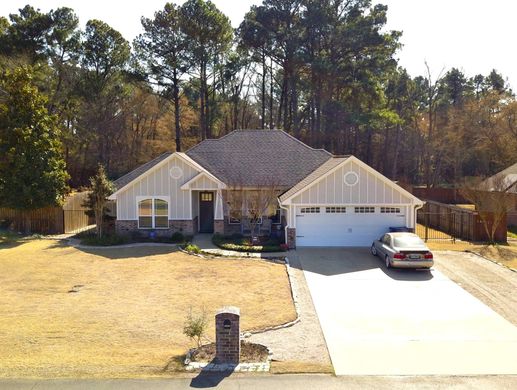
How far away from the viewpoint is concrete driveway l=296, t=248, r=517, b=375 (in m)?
9.66

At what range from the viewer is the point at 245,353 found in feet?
33.1

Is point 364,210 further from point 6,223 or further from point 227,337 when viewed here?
point 6,223

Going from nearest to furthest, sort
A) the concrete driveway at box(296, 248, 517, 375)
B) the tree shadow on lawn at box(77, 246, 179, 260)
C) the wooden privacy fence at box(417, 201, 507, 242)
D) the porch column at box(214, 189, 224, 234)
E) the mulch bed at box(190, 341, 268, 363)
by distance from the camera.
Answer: the concrete driveway at box(296, 248, 517, 375) < the mulch bed at box(190, 341, 268, 363) < the tree shadow on lawn at box(77, 246, 179, 260) < the porch column at box(214, 189, 224, 234) < the wooden privacy fence at box(417, 201, 507, 242)

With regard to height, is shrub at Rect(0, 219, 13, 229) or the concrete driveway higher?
shrub at Rect(0, 219, 13, 229)

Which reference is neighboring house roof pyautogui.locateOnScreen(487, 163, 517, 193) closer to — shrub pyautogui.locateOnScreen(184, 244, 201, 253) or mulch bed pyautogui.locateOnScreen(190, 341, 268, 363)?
shrub pyautogui.locateOnScreen(184, 244, 201, 253)

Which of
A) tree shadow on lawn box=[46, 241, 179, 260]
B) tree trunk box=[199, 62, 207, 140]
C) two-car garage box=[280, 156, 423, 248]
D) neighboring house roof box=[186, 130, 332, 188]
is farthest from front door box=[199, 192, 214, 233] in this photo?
tree trunk box=[199, 62, 207, 140]

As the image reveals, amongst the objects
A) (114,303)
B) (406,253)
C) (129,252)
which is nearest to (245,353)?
(114,303)

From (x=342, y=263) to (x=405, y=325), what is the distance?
7393 mm

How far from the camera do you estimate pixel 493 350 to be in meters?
10.5

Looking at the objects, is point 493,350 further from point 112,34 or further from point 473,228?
point 112,34

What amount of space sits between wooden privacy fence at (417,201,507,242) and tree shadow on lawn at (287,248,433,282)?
21.3 feet

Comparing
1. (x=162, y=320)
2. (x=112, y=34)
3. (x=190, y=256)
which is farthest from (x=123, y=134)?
(x=162, y=320)

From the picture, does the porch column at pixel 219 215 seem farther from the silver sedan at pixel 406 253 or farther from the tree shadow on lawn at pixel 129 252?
the silver sedan at pixel 406 253

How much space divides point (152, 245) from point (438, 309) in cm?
1464
